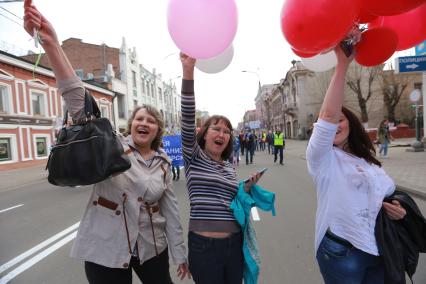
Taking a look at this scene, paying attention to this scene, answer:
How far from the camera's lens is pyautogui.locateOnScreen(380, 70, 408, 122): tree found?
106 ft

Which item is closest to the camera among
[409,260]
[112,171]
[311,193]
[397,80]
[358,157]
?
[112,171]

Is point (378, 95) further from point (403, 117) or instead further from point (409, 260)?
point (409, 260)

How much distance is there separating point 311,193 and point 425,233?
6.08 meters

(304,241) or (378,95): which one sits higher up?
(378,95)

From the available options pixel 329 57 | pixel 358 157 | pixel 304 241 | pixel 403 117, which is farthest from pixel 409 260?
pixel 403 117

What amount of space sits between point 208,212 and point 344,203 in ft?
2.78

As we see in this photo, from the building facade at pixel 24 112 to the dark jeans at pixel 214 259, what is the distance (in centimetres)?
1631

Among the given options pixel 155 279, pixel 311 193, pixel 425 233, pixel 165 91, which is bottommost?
pixel 311 193

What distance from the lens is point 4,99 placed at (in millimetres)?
18312

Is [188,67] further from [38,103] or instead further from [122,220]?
[38,103]

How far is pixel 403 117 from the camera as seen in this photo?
38562mm

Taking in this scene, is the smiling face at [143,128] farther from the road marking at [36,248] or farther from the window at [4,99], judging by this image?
the window at [4,99]

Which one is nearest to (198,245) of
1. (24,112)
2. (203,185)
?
(203,185)

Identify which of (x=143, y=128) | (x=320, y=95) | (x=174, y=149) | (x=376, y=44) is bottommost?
(x=174, y=149)
